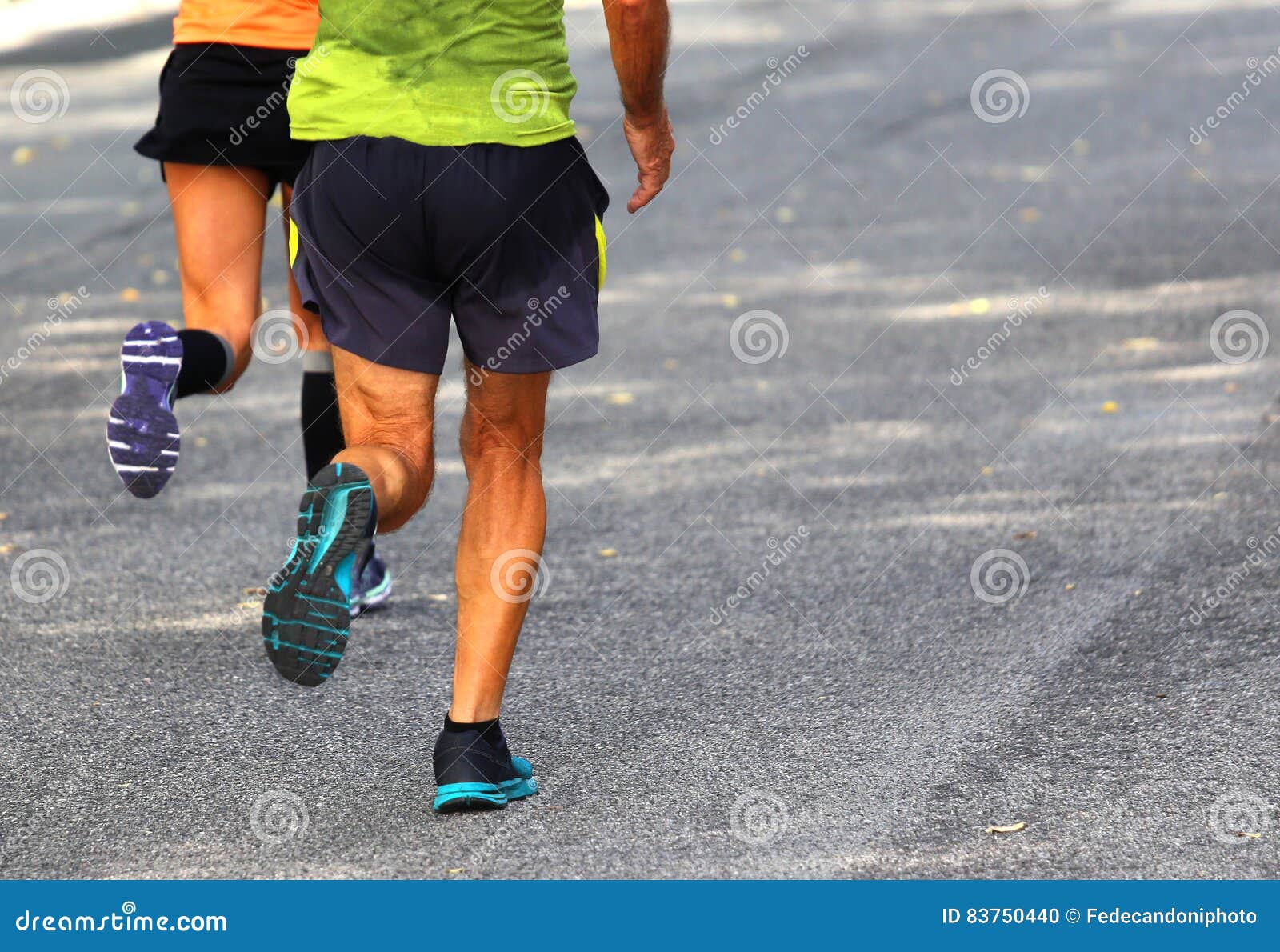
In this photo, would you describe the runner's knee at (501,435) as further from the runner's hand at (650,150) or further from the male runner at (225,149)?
the male runner at (225,149)

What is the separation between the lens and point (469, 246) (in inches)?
126

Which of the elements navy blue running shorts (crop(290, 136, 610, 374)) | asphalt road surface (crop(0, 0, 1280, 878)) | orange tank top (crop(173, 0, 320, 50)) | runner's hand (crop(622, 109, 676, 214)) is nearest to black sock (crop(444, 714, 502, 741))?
asphalt road surface (crop(0, 0, 1280, 878))

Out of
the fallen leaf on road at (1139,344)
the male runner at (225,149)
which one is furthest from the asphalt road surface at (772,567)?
the male runner at (225,149)

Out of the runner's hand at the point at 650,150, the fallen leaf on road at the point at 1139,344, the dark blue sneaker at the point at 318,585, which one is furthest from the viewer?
the fallen leaf on road at the point at 1139,344

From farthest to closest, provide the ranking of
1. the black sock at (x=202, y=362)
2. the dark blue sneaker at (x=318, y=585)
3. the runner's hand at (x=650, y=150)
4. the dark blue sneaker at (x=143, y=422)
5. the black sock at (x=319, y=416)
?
the black sock at (x=319, y=416)
the black sock at (x=202, y=362)
the dark blue sneaker at (x=143, y=422)
the runner's hand at (x=650, y=150)
the dark blue sneaker at (x=318, y=585)

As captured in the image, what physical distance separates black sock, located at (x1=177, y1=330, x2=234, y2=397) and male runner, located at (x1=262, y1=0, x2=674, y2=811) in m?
0.74

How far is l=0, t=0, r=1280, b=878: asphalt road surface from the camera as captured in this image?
332 centimetres

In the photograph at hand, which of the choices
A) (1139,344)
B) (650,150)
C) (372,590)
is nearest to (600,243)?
(650,150)

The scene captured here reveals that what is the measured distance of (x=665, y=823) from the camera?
331cm

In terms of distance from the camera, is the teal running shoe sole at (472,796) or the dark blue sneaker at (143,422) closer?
the teal running shoe sole at (472,796)

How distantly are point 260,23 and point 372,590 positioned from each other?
146 centimetres

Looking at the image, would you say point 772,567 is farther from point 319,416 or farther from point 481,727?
point 481,727

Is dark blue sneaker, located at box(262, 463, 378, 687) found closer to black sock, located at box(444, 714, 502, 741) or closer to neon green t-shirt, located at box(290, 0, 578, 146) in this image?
black sock, located at box(444, 714, 502, 741)

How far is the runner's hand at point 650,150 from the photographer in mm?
3297
